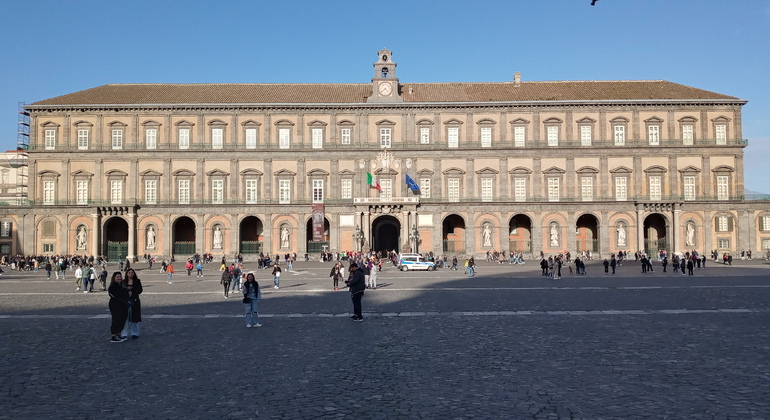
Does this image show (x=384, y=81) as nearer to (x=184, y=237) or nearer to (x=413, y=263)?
(x=413, y=263)

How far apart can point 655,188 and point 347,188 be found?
28.4 meters

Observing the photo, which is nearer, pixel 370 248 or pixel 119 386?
pixel 119 386

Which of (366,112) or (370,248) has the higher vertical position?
(366,112)

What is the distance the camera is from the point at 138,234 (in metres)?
56.2

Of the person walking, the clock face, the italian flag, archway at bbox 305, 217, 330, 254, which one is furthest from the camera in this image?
the clock face

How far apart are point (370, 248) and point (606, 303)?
121ft

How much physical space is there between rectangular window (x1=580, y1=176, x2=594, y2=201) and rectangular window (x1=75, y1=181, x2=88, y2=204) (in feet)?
151

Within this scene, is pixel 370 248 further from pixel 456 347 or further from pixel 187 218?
pixel 456 347

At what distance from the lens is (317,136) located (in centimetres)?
5728

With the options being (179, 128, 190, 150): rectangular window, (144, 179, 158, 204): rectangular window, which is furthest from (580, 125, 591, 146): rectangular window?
(144, 179, 158, 204): rectangular window

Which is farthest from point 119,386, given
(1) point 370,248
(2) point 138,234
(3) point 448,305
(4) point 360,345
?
(2) point 138,234

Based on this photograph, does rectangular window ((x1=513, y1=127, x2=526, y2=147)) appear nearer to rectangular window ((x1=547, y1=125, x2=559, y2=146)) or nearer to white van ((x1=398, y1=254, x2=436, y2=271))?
rectangular window ((x1=547, y1=125, x2=559, y2=146))

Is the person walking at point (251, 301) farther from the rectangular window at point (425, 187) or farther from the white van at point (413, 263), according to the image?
the rectangular window at point (425, 187)

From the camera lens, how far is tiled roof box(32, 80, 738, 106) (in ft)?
188
